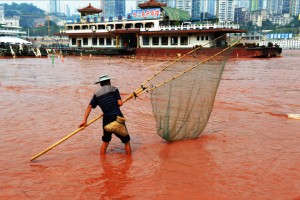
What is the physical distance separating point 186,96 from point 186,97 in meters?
0.02

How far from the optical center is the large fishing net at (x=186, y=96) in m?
5.95

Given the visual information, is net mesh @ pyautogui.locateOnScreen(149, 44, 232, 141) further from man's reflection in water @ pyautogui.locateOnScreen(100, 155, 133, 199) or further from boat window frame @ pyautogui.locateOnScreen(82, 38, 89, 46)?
boat window frame @ pyautogui.locateOnScreen(82, 38, 89, 46)

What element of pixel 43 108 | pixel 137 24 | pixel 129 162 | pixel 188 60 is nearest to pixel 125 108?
pixel 43 108

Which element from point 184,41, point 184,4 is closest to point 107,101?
point 184,41

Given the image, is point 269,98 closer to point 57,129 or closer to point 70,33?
point 57,129

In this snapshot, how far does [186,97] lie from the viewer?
609 centimetres

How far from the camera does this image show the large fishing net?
595 centimetres

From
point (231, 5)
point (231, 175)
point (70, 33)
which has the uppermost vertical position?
point (231, 5)

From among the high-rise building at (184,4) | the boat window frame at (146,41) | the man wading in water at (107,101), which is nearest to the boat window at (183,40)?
the boat window frame at (146,41)

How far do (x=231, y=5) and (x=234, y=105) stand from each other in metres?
181

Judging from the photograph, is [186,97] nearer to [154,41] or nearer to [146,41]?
[154,41]

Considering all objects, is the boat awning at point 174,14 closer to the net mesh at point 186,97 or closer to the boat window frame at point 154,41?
the boat window frame at point 154,41

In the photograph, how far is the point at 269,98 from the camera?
37.9 ft

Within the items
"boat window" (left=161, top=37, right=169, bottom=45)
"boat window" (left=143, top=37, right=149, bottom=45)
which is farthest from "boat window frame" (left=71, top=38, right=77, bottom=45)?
"boat window" (left=161, top=37, right=169, bottom=45)
